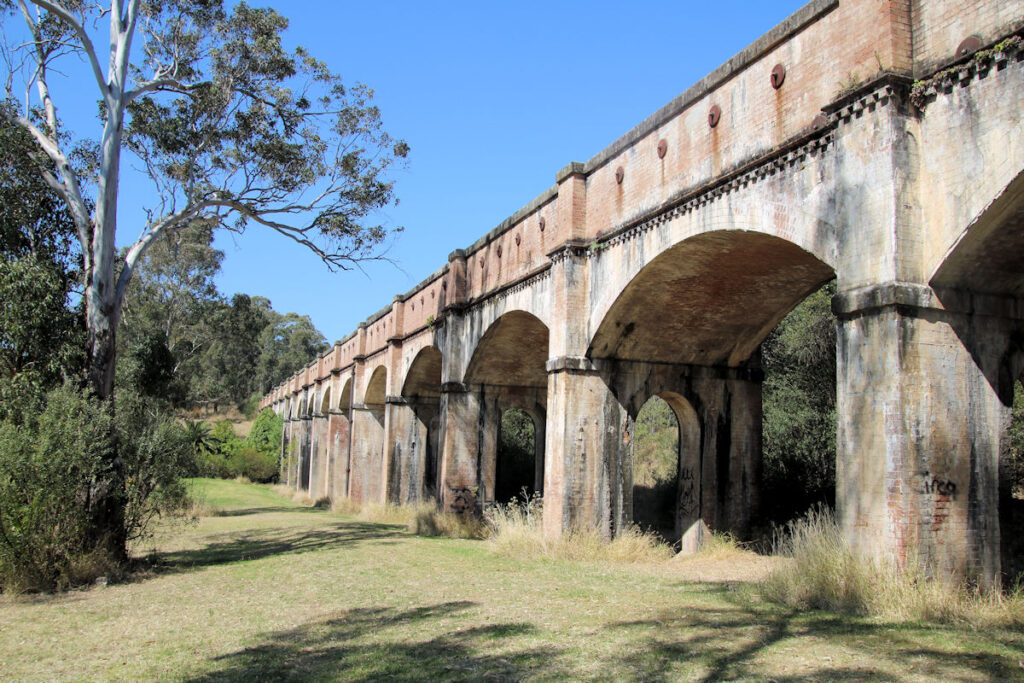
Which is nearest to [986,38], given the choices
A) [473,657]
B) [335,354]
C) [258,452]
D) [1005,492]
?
[1005,492]

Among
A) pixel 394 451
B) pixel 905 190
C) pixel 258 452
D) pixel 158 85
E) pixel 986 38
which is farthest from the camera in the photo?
pixel 258 452

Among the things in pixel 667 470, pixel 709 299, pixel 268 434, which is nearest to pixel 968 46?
pixel 709 299

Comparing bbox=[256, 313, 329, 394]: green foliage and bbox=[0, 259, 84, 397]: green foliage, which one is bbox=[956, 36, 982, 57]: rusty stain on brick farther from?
bbox=[256, 313, 329, 394]: green foliage

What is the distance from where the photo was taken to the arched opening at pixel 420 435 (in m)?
21.4

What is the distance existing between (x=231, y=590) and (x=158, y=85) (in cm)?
833

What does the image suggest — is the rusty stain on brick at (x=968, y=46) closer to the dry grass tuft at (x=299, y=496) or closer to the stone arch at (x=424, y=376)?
the stone arch at (x=424, y=376)

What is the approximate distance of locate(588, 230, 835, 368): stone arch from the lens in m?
9.59

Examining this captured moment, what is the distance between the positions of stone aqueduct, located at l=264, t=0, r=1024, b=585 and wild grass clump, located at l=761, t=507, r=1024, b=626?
161mm

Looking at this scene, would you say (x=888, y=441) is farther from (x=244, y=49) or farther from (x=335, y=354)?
(x=335, y=354)

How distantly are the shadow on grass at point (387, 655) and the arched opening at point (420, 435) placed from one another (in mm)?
14110

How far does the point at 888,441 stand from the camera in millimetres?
6309

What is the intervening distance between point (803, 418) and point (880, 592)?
36.4ft

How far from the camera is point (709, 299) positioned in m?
11.2

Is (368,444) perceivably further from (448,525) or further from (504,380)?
(448,525)
